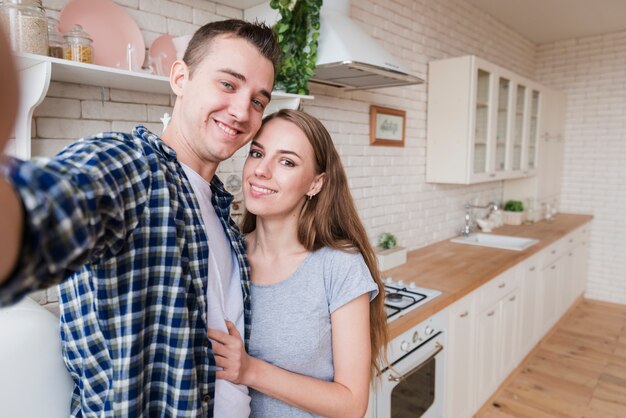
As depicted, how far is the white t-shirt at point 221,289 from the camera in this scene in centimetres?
92

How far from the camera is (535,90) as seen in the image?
4031 mm

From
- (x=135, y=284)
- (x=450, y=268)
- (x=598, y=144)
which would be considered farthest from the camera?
(x=598, y=144)

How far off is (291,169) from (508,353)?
2564 millimetres

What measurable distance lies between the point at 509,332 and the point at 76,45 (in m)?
2.99

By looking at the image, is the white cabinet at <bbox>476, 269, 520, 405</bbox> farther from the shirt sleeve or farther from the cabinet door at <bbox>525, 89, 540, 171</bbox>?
the shirt sleeve

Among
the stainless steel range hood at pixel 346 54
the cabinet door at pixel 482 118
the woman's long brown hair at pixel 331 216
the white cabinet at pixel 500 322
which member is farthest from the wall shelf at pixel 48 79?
the cabinet door at pixel 482 118

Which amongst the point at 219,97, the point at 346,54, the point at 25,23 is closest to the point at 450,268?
the point at 346,54

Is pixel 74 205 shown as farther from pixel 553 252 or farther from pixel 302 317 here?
pixel 553 252

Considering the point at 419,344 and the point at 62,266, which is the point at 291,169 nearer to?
the point at 62,266

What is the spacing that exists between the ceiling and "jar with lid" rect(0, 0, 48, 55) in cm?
337

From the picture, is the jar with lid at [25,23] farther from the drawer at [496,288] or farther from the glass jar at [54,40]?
the drawer at [496,288]

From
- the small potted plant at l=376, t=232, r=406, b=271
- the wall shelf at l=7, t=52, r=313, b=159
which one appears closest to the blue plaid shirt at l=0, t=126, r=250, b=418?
the wall shelf at l=7, t=52, r=313, b=159

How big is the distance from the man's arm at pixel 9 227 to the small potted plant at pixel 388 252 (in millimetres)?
2288

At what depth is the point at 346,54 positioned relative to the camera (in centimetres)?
175
